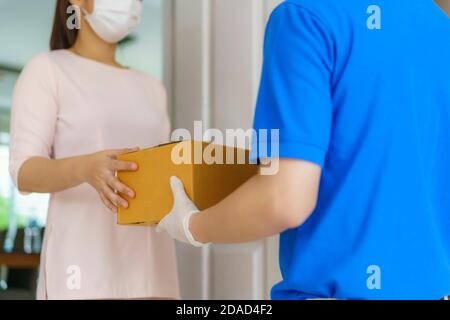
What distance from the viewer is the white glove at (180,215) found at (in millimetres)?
809

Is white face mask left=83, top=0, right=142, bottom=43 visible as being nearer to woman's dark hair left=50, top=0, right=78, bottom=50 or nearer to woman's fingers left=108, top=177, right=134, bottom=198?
woman's dark hair left=50, top=0, right=78, bottom=50

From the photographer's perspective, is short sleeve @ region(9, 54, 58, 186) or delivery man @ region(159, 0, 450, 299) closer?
delivery man @ region(159, 0, 450, 299)

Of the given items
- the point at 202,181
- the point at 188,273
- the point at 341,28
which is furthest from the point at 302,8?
the point at 188,273

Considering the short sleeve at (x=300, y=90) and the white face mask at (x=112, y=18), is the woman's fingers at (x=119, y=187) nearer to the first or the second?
the short sleeve at (x=300, y=90)

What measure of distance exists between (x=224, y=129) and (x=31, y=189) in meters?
0.49

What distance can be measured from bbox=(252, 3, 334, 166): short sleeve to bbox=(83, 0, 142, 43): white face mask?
71 centimetres

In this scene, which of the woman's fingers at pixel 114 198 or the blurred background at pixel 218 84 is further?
the blurred background at pixel 218 84

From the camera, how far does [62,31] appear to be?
136 cm

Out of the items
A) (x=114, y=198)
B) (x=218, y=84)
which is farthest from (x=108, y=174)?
(x=218, y=84)

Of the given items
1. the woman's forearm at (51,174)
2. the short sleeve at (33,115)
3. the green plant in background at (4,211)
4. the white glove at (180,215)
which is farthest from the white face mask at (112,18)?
the green plant in background at (4,211)

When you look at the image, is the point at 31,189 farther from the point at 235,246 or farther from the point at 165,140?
the point at 235,246

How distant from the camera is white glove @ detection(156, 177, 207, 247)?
0.81 m

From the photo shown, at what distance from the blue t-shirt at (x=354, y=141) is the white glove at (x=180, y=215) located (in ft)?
0.53

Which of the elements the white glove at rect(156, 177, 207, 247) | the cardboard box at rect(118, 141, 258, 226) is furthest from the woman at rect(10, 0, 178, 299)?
the white glove at rect(156, 177, 207, 247)
